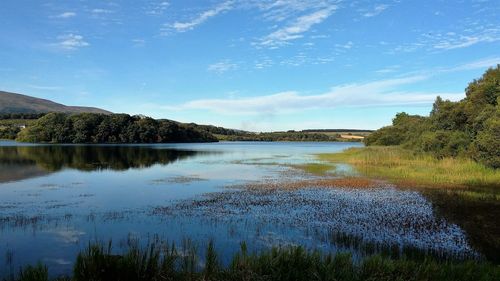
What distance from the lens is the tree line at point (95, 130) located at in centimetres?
13538

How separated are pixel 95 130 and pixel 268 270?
142597 mm

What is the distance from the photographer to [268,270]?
28.2ft

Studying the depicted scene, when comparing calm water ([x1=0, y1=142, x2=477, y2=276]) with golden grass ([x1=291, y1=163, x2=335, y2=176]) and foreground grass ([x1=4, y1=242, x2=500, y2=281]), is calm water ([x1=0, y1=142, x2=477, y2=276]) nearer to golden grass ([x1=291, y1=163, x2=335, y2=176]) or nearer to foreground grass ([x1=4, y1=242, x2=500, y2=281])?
foreground grass ([x1=4, y1=242, x2=500, y2=281])

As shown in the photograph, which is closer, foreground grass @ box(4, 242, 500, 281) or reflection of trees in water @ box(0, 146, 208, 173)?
foreground grass @ box(4, 242, 500, 281)

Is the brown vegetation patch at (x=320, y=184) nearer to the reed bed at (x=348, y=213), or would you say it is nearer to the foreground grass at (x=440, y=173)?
the reed bed at (x=348, y=213)

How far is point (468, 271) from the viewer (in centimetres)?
888

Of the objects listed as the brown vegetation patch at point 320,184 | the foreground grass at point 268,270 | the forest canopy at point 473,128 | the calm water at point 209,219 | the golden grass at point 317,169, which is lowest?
the calm water at point 209,219

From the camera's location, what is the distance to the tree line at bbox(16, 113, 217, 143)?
135375 millimetres

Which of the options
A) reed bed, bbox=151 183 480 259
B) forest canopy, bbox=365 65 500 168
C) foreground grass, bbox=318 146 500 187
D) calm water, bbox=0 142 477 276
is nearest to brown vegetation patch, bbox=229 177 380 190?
reed bed, bbox=151 183 480 259

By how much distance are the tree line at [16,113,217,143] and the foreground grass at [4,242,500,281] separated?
135m

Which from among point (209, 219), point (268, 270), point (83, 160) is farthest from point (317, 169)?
point (268, 270)

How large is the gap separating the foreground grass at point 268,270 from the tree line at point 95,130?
5325 inches

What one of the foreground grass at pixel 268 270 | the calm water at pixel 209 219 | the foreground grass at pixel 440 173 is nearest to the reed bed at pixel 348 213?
the calm water at pixel 209 219

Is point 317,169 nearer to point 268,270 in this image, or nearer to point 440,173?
point 440,173
